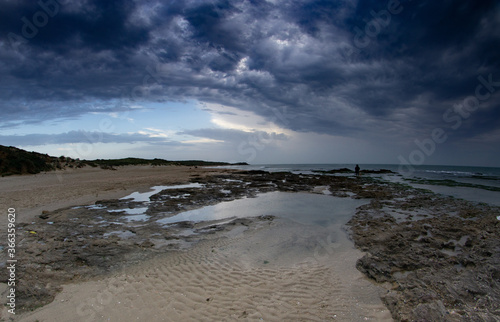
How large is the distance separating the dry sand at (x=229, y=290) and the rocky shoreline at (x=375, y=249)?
0.47 meters

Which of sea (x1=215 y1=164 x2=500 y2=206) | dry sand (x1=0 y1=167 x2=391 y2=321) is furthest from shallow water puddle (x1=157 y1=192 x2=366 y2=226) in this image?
sea (x1=215 y1=164 x2=500 y2=206)

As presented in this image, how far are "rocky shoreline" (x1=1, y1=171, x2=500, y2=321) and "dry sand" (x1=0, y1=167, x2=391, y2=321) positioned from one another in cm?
47

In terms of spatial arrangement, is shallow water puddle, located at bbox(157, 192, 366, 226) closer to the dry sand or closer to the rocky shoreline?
the rocky shoreline

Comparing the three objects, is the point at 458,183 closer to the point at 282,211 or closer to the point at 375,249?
the point at 282,211

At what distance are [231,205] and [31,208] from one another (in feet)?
32.4

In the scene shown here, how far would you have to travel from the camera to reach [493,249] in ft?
22.9

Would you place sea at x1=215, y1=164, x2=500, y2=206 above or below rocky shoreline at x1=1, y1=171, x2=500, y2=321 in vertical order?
above

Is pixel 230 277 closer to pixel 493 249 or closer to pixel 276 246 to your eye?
pixel 276 246

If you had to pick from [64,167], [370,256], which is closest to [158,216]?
[370,256]

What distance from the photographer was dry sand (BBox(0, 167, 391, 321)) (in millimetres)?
4035

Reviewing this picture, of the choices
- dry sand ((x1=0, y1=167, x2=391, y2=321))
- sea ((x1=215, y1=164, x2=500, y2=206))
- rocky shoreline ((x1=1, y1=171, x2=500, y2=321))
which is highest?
sea ((x1=215, y1=164, x2=500, y2=206))

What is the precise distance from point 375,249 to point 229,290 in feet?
16.4

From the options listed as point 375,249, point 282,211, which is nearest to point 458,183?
point 282,211

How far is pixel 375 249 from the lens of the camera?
7.25 metres
